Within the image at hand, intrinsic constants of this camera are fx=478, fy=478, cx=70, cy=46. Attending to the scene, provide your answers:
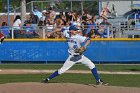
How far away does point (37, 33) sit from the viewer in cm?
2438

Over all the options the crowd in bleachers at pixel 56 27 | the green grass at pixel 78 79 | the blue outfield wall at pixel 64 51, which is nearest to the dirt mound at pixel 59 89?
the green grass at pixel 78 79

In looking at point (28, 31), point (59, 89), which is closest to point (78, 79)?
point (59, 89)

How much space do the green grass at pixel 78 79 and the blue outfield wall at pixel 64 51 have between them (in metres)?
5.41

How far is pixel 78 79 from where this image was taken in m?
16.7

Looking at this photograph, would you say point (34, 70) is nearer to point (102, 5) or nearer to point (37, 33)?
point (37, 33)

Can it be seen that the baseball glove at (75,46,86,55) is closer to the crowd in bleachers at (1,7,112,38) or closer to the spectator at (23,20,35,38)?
the crowd in bleachers at (1,7,112,38)

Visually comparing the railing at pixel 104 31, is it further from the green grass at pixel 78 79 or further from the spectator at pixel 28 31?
the green grass at pixel 78 79

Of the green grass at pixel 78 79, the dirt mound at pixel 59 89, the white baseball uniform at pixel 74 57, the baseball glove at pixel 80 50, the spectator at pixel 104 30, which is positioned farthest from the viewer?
the spectator at pixel 104 30

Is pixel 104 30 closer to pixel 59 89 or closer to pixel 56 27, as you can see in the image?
pixel 56 27

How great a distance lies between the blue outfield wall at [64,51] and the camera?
77.5ft

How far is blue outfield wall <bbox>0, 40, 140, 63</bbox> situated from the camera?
2362cm

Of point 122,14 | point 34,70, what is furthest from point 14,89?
point 122,14

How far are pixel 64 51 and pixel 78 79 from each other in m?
7.05

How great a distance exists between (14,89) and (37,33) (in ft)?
39.2
